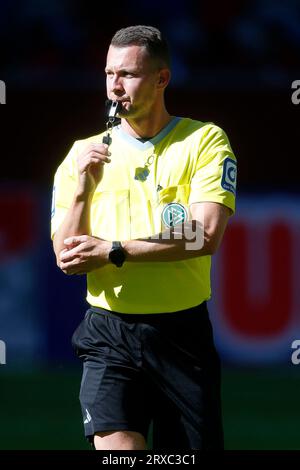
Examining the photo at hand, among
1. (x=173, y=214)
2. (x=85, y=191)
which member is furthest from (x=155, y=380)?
(x=85, y=191)

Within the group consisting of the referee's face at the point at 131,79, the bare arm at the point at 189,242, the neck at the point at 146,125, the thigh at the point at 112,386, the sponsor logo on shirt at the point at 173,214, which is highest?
the referee's face at the point at 131,79

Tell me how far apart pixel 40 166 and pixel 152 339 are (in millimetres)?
3666

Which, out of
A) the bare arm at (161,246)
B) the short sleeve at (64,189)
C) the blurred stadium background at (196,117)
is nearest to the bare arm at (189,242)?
the bare arm at (161,246)

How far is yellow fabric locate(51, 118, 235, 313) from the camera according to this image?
3891mm

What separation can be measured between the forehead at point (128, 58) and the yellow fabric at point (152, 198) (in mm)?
259

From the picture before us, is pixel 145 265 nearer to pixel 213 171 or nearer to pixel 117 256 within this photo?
pixel 117 256

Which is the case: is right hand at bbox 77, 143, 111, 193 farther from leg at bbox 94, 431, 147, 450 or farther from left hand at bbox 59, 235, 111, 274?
leg at bbox 94, 431, 147, 450

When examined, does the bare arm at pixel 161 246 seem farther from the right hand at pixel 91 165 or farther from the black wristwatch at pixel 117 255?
the right hand at pixel 91 165

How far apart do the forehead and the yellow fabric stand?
0.85 ft

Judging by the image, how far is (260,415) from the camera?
6551 mm

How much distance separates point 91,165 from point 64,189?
0.22m

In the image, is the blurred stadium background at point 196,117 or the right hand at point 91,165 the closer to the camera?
the right hand at point 91,165

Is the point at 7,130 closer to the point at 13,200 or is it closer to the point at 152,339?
the point at 13,200

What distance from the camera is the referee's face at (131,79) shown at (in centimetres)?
395
